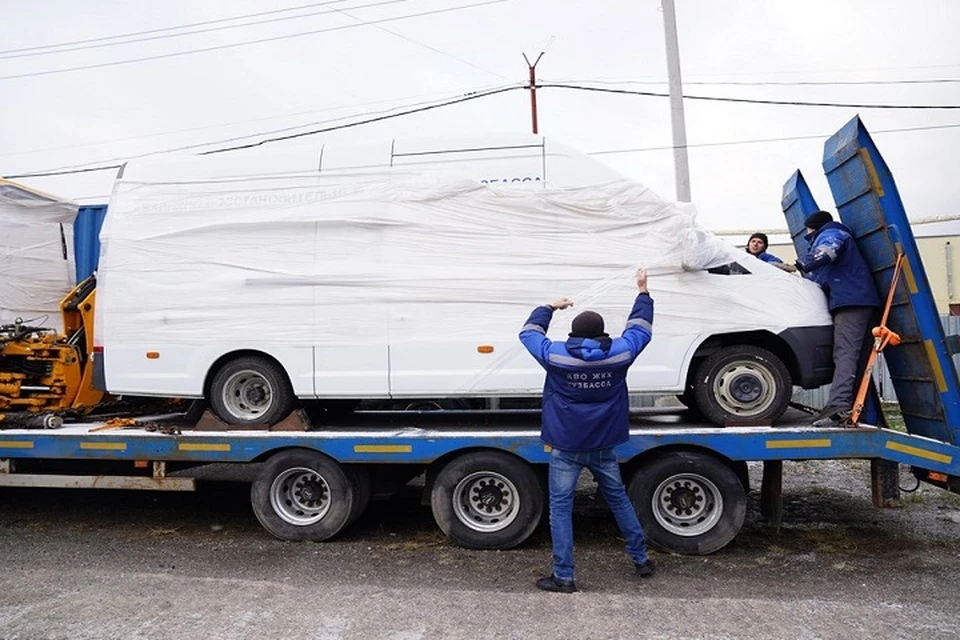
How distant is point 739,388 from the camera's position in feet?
19.0

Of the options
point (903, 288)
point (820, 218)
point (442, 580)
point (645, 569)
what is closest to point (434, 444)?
point (442, 580)

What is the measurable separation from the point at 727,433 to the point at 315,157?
3.81 meters

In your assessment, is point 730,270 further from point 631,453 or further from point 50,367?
point 50,367

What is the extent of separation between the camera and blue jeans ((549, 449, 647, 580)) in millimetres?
4969

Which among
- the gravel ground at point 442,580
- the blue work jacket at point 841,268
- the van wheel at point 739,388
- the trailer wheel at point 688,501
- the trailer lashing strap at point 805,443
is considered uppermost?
the blue work jacket at point 841,268

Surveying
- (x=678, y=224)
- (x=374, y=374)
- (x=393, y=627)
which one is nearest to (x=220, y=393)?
(x=374, y=374)

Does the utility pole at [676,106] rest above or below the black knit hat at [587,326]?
above

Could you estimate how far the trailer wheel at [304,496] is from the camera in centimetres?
600

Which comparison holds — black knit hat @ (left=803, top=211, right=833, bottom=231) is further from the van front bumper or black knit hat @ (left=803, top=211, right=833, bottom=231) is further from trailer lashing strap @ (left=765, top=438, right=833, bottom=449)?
trailer lashing strap @ (left=765, top=438, right=833, bottom=449)

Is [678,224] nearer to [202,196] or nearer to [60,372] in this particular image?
[202,196]

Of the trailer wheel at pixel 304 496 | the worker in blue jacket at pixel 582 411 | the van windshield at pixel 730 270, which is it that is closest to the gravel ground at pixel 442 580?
the trailer wheel at pixel 304 496

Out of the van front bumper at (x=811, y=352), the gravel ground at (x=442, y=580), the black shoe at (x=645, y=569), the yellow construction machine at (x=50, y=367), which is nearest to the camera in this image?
the gravel ground at (x=442, y=580)

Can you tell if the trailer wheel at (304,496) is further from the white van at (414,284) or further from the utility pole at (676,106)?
the utility pole at (676,106)

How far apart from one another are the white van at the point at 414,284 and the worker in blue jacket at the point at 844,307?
0.41 feet
